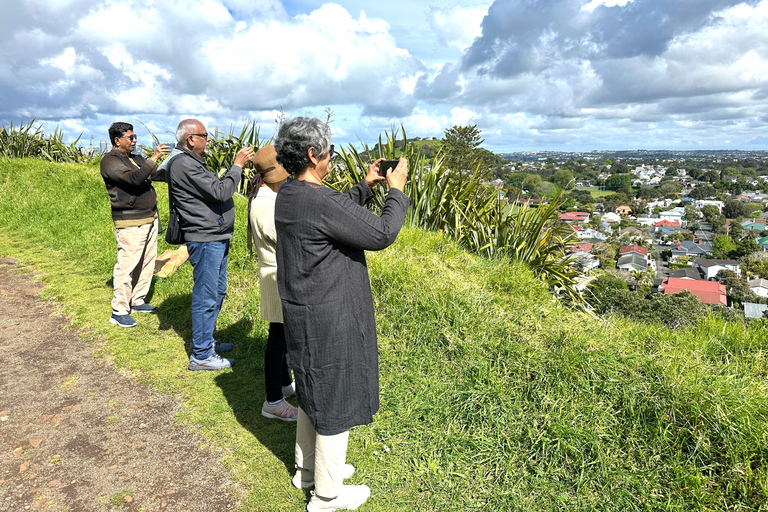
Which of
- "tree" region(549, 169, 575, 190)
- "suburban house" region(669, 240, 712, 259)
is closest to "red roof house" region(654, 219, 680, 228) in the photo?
"suburban house" region(669, 240, 712, 259)

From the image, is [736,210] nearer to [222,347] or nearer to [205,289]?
[222,347]

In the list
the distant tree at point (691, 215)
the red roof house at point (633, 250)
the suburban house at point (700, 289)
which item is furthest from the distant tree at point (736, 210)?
the suburban house at point (700, 289)

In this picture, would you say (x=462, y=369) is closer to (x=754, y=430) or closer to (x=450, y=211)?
(x=754, y=430)

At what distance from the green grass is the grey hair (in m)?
1.72

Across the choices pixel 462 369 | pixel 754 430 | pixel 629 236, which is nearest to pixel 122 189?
pixel 462 369

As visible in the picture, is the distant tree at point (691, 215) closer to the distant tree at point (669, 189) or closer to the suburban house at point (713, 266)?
the distant tree at point (669, 189)

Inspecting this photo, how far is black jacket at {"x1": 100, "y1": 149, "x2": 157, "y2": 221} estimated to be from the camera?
175 inches

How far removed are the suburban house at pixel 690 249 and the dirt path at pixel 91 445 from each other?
232 feet

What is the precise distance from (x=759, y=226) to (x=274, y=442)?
284 ft

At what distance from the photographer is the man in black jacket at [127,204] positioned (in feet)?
14.7

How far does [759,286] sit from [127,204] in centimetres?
4863

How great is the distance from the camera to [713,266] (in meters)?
51.2

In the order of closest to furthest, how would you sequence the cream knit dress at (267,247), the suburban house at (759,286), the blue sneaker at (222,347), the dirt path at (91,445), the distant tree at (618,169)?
the dirt path at (91,445)
the cream knit dress at (267,247)
the blue sneaker at (222,347)
the suburban house at (759,286)
the distant tree at (618,169)

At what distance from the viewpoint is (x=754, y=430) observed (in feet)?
7.47
